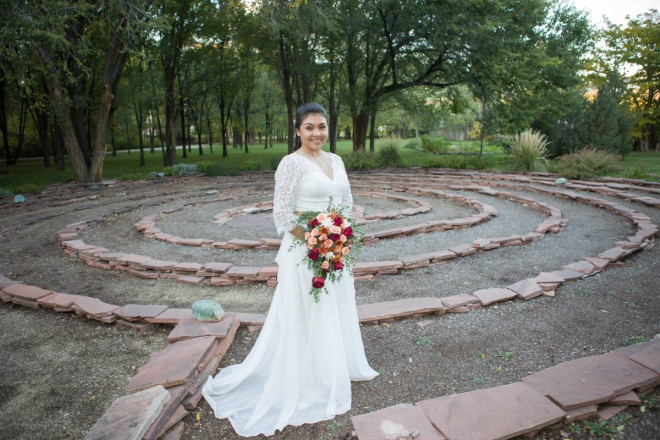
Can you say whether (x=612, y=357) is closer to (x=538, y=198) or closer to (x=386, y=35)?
(x=538, y=198)

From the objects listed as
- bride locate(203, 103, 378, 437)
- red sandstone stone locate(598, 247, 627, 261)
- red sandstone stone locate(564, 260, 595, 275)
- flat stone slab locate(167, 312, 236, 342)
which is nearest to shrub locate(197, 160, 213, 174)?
flat stone slab locate(167, 312, 236, 342)

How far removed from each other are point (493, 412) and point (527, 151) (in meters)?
14.3

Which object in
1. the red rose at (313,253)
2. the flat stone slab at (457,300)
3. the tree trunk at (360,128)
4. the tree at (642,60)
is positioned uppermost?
the tree at (642,60)

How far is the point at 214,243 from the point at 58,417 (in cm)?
442

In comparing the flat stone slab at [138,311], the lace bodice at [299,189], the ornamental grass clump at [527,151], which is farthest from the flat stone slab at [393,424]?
the ornamental grass clump at [527,151]

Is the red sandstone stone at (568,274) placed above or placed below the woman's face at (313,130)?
below

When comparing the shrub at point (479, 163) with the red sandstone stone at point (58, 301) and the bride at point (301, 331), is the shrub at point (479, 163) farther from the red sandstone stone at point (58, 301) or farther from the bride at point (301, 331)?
the red sandstone stone at point (58, 301)

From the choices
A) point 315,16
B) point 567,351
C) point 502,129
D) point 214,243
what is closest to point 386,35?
point 315,16

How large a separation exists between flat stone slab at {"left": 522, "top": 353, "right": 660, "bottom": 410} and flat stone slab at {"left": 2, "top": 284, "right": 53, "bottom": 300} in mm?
5416

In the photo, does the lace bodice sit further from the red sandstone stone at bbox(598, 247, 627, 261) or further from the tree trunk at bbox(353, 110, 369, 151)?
the tree trunk at bbox(353, 110, 369, 151)

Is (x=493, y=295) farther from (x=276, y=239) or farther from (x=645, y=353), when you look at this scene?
(x=276, y=239)

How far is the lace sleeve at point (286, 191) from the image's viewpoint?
9.31 ft

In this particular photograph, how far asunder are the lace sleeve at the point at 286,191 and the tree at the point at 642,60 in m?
30.6

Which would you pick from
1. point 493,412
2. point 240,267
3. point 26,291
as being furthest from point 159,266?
point 493,412
